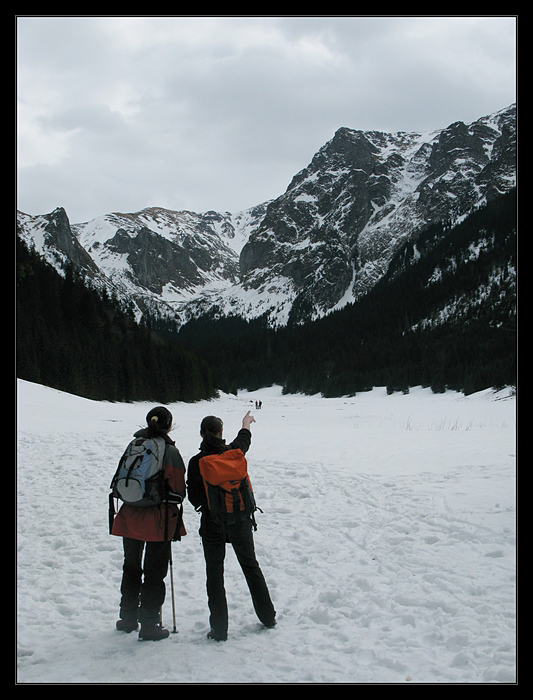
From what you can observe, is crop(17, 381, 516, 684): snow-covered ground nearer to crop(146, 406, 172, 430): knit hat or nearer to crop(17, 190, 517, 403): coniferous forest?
crop(146, 406, 172, 430): knit hat

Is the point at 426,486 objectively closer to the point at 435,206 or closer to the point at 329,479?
the point at 329,479

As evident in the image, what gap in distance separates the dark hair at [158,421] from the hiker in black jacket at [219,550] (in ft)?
1.38

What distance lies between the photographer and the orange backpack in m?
4.25

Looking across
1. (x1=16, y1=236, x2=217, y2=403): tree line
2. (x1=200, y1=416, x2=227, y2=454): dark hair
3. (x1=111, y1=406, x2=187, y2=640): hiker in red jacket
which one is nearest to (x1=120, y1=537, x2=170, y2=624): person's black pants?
(x1=111, y1=406, x2=187, y2=640): hiker in red jacket

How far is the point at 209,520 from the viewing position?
4.38m

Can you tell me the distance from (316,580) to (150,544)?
8.17ft

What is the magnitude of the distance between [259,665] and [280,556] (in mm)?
2721

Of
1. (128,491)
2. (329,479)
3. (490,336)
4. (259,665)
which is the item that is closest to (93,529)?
(128,491)

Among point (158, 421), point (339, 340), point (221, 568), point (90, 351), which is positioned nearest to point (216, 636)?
point (221, 568)

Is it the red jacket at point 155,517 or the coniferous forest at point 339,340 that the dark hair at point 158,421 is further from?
the coniferous forest at point 339,340

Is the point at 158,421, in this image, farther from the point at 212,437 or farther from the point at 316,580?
the point at 316,580

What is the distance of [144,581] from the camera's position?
4.40 meters

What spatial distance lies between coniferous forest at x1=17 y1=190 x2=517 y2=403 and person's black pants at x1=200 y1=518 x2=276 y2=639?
570cm

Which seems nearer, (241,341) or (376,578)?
(376,578)
